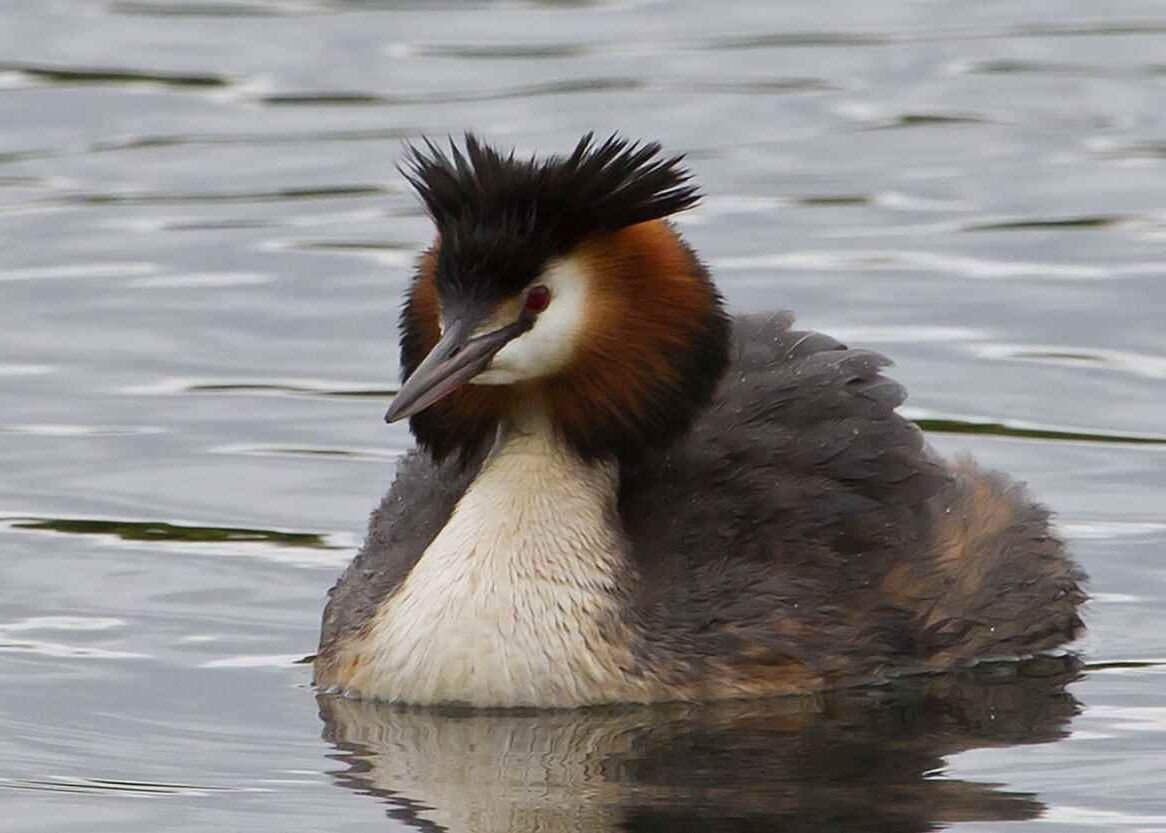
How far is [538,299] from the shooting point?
33.7 ft

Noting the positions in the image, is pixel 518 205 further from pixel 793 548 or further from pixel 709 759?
pixel 709 759

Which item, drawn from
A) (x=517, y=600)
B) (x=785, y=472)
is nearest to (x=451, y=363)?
(x=517, y=600)

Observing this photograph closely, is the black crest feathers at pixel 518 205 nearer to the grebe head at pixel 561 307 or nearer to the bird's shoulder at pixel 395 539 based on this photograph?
the grebe head at pixel 561 307

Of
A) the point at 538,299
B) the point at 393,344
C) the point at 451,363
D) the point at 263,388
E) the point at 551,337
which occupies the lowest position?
the point at 451,363

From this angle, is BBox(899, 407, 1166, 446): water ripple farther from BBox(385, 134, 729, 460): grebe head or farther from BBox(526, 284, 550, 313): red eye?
BBox(526, 284, 550, 313): red eye

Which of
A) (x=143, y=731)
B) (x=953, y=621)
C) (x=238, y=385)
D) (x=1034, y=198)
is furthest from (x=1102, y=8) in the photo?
(x=143, y=731)

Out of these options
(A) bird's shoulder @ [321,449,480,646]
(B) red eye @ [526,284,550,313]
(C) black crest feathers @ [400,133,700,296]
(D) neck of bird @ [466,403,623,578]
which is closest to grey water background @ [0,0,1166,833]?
(A) bird's shoulder @ [321,449,480,646]

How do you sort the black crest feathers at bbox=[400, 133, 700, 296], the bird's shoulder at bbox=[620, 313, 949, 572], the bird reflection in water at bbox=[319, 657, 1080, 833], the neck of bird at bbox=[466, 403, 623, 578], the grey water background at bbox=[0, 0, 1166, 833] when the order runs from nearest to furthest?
the bird reflection in water at bbox=[319, 657, 1080, 833]
the grey water background at bbox=[0, 0, 1166, 833]
the black crest feathers at bbox=[400, 133, 700, 296]
the neck of bird at bbox=[466, 403, 623, 578]
the bird's shoulder at bbox=[620, 313, 949, 572]

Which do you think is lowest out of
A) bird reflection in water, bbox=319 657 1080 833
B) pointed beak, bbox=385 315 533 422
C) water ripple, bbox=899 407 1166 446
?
bird reflection in water, bbox=319 657 1080 833

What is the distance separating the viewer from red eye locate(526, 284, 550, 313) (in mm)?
10258

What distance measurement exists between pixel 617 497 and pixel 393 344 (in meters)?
4.21

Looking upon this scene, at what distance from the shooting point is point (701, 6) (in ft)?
69.4

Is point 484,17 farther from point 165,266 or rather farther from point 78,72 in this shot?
point 165,266

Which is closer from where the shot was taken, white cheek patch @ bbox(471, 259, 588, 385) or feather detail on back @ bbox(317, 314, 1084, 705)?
white cheek patch @ bbox(471, 259, 588, 385)
